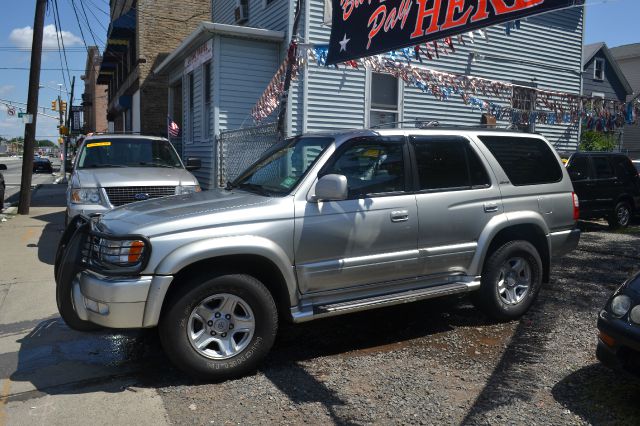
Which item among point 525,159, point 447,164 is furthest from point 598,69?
point 447,164

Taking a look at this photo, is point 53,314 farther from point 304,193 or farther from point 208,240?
point 304,193

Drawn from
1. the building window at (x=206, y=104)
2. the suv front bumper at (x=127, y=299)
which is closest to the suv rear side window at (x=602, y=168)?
the building window at (x=206, y=104)

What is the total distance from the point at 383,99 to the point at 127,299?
10561 millimetres

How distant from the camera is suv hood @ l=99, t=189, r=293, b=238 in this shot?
13.2 feet

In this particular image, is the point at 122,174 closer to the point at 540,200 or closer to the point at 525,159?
the point at 525,159

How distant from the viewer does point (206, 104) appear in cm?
1334

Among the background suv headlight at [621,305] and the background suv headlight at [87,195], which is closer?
the background suv headlight at [621,305]

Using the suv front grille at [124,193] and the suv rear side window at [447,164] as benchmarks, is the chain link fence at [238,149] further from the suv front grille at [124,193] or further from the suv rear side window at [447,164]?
the suv rear side window at [447,164]

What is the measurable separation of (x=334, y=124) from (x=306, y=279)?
860 centimetres

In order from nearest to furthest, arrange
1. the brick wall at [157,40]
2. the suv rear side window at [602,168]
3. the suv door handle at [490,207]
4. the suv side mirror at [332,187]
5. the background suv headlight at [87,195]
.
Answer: the suv side mirror at [332,187]
the suv door handle at [490,207]
the background suv headlight at [87,195]
the suv rear side window at [602,168]
the brick wall at [157,40]

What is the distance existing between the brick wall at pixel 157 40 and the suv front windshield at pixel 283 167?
13744 mm

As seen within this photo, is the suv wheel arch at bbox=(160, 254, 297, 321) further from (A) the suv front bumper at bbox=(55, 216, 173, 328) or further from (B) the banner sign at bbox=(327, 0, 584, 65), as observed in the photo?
(B) the banner sign at bbox=(327, 0, 584, 65)

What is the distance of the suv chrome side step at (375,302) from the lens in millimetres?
4406

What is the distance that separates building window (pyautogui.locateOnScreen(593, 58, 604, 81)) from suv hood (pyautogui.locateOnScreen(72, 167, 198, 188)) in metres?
24.3
